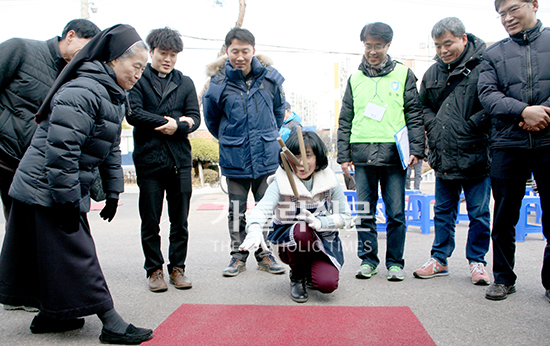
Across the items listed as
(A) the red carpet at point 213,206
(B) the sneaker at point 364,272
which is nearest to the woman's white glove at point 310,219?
(B) the sneaker at point 364,272

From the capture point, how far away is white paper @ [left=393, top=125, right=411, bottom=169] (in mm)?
3666

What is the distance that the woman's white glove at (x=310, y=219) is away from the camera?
313 cm

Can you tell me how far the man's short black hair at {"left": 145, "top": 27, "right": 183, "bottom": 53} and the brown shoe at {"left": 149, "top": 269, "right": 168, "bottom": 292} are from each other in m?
1.80

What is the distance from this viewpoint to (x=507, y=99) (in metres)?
3.09

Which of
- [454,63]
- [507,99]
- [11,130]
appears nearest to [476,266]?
[507,99]

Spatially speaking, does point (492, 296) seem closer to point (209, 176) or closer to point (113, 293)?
point (113, 293)

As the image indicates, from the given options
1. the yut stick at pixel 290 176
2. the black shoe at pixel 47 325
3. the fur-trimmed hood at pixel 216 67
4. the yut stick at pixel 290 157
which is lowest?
the black shoe at pixel 47 325

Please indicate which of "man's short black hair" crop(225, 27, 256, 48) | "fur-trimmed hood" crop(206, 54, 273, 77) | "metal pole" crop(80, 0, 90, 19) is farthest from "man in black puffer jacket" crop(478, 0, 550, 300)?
"metal pole" crop(80, 0, 90, 19)

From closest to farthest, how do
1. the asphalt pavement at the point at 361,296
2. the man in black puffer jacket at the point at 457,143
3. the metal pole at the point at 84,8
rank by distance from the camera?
the asphalt pavement at the point at 361,296, the man in black puffer jacket at the point at 457,143, the metal pole at the point at 84,8

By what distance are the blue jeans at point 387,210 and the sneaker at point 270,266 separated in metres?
0.74

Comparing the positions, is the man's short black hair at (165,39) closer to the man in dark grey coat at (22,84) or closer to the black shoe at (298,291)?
Result: the man in dark grey coat at (22,84)

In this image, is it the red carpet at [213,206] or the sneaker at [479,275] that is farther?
the red carpet at [213,206]

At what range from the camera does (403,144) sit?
12.3 feet

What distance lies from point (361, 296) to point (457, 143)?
1.50 metres
